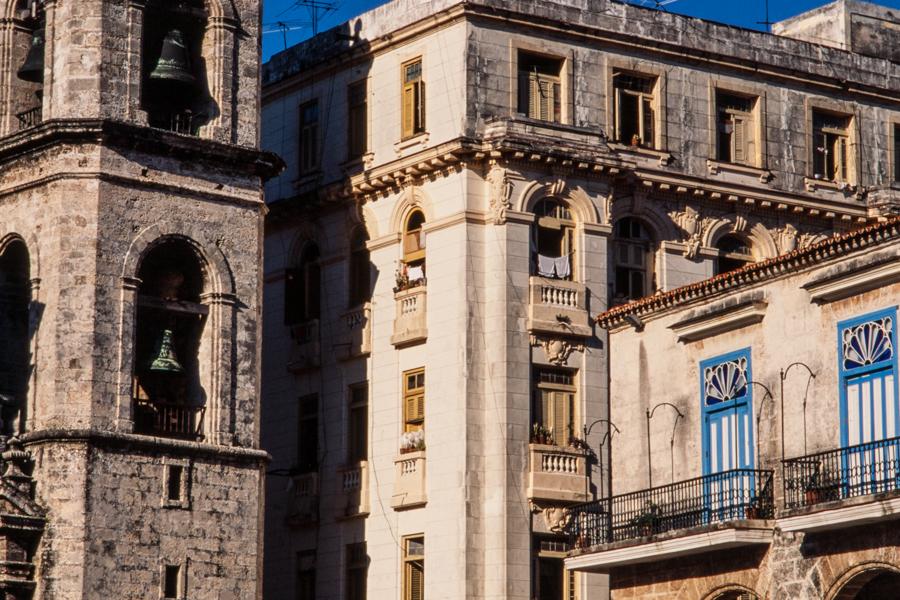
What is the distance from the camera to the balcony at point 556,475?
49.3 metres

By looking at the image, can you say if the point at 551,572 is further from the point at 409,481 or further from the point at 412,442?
the point at 412,442

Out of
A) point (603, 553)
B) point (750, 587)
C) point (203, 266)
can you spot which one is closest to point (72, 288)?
point (203, 266)

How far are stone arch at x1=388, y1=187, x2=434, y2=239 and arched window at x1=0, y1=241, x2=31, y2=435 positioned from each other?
8.31 metres

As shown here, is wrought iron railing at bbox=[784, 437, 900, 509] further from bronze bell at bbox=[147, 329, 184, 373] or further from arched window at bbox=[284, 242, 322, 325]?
Answer: arched window at bbox=[284, 242, 322, 325]

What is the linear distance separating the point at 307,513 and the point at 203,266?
708 cm

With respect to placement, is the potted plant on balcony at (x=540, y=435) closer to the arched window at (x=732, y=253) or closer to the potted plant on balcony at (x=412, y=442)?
the potted plant on balcony at (x=412, y=442)

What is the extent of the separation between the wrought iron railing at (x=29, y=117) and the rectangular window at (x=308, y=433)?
360 inches

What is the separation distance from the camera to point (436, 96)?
5188cm

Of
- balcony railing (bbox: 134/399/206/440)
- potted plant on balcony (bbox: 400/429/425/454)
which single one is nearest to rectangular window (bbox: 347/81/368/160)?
potted plant on balcony (bbox: 400/429/425/454)

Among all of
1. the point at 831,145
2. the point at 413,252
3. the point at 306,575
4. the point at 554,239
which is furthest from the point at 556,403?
the point at 831,145

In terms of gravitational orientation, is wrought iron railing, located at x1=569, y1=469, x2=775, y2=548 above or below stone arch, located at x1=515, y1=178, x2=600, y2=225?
below

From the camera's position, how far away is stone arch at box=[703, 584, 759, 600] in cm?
4169

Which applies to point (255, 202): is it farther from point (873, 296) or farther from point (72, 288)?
point (873, 296)

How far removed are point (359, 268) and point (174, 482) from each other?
27.9ft
